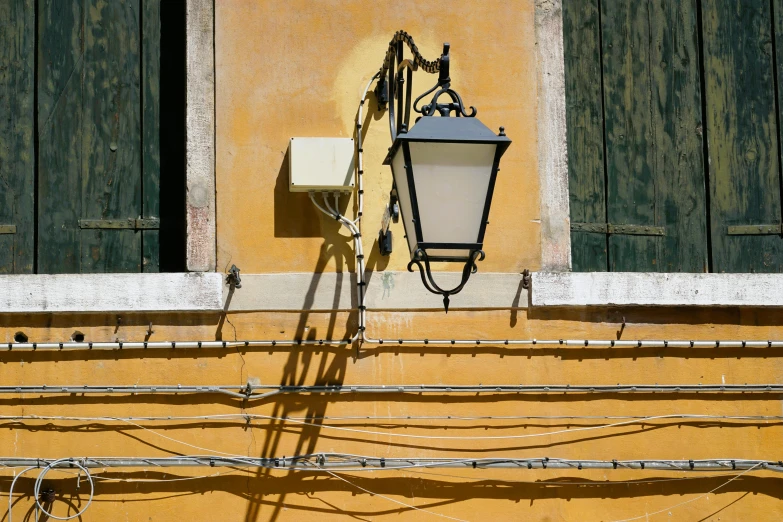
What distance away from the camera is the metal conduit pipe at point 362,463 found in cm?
470

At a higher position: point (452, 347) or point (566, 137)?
point (566, 137)

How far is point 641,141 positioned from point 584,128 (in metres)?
0.32

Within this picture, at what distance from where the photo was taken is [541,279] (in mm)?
5031

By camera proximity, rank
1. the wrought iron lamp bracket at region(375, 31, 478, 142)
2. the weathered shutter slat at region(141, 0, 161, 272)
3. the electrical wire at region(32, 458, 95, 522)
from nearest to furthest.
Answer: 1. the wrought iron lamp bracket at region(375, 31, 478, 142)
2. the electrical wire at region(32, 458, 95, 522)
3. the weathered shutter slat at region(141, 0, 161, 272)

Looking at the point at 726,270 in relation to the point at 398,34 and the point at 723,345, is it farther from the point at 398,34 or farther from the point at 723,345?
the point at 398,34

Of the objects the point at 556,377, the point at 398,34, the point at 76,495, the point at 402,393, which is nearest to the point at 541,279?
the point at 556,377

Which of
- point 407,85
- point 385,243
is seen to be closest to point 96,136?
point 385,243

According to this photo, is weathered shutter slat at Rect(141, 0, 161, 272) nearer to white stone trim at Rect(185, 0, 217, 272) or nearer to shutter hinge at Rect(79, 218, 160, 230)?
shutter hinge at Rect(79, 218, 160, 230)

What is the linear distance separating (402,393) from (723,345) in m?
1.63

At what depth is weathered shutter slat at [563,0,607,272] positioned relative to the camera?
5.31 meters

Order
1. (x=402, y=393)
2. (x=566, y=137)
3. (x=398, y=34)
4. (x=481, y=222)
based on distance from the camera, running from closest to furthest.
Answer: (x=481, y=222)
(x=398, y=34)
(x=402, y=393)
(x=566, y=137)

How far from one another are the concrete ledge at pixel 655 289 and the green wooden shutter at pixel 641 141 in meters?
0.26

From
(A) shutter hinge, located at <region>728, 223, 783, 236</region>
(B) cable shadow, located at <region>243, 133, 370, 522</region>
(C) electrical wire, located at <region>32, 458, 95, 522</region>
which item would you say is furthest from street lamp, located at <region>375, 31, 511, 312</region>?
(A) shutter hinge, located at <region>728, 223, 783, 236</region>

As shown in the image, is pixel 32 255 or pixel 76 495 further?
pixel 32 255
